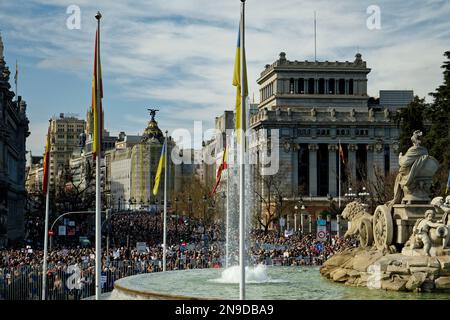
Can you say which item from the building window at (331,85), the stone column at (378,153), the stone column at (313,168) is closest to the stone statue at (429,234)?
the stone column at (313,168)

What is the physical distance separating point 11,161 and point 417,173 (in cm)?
8187

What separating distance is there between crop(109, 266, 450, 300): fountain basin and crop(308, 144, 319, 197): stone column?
310 feet

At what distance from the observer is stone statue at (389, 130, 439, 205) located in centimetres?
2709

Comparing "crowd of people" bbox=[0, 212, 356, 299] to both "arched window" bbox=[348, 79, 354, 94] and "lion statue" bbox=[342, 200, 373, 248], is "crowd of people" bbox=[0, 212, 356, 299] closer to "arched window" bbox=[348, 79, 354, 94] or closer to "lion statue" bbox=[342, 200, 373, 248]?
"lion statue" bbox=[342, 200, 373, 248]

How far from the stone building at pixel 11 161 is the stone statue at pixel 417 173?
164 feet

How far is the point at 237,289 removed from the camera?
26.2m

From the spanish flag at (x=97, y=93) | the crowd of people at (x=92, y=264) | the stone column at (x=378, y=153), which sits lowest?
the crowd of people at (x=92, y=264)

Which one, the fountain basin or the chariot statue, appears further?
the chariot statue

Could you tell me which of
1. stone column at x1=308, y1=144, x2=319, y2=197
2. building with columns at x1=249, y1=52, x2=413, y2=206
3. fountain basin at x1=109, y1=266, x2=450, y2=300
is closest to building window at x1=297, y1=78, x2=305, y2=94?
building with columns at x1=249, y1=52, x2=413, y2=206

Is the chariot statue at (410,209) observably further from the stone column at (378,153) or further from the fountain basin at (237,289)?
the stone column at (378,153)

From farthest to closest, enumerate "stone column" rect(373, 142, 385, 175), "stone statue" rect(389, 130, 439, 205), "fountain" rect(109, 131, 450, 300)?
1. "stone column" rect(373, 142, 385, 175)
2. "stone statue" rect(389, 130, 439, 205)
3. "fountain" rect(109, 131, 450, 300)

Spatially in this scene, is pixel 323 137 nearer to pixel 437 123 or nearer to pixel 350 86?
pixel 350 86

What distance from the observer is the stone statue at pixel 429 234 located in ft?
82.1
